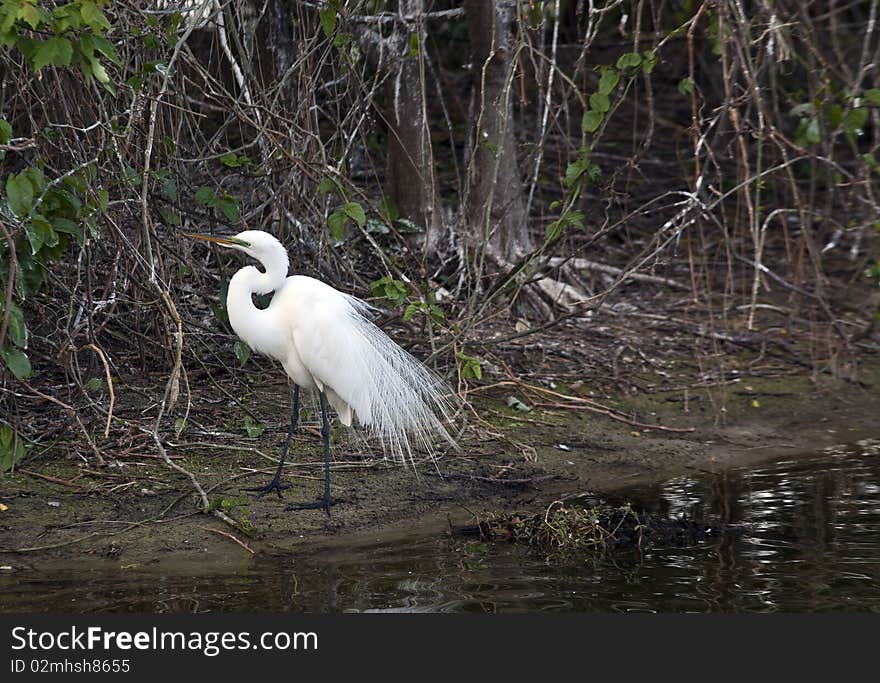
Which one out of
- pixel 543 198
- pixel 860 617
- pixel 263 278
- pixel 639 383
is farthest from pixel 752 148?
pixel 860 617

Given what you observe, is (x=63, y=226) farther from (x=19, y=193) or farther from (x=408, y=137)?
(x=408, y=137)

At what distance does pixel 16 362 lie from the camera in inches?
157

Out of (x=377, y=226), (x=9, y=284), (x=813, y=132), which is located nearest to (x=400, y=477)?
(x=377, y=226)

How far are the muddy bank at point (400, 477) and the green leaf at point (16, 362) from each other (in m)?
0.70

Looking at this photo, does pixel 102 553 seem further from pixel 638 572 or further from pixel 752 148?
pixel 752 148

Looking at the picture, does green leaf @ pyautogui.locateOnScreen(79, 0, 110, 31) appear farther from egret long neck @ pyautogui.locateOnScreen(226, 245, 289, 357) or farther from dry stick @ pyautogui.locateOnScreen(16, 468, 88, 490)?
dry stick @ pyautogui.locateOnScreen(16, 468, 88, 490)

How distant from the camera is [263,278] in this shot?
4863mm

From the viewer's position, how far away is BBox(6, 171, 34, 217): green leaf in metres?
3.70

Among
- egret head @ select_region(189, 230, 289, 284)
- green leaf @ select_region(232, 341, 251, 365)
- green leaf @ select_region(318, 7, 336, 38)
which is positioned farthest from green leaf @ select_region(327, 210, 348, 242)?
green leaf @ select_region(232, 341, 251, 365)

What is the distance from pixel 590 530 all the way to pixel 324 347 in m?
1.30

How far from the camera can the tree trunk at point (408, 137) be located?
6.54m

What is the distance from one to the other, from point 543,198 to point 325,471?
4185mm

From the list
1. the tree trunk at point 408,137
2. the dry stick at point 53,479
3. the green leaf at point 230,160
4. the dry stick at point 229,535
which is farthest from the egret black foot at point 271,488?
the tree trunk at point 408,137

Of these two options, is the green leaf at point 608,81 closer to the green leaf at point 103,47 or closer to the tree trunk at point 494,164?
the green leaf at point 103,47
